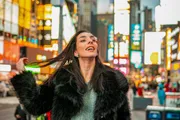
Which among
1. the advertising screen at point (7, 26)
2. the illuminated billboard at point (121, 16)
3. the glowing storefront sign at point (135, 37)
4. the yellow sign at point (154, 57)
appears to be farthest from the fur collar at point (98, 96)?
the glowing storefront sign at point (135, 37)

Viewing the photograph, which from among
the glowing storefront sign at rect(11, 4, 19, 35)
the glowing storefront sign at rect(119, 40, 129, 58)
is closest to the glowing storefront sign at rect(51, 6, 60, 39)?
the glowing storefront sign at rect(11, 4, 19, 35)

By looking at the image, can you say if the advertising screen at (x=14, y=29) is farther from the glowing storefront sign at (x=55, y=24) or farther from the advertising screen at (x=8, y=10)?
the glowing storefront sign at (x=55, y=24)

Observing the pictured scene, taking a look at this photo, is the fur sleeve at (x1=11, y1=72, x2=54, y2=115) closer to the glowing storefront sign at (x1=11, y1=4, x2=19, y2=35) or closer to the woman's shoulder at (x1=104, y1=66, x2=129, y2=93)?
the woman's shoulder at (x1=104, y1=66, x2=129, y2=93)

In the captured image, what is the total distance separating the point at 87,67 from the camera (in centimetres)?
327

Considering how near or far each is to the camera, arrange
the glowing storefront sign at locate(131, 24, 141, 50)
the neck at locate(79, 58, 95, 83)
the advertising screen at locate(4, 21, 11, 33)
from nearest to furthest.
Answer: the neck at locate(79, 58, 95, 83), the advertising screen at locate(4, 21, 11, 33), the glowing storefront sign at locate(131, 24, 141, 50)

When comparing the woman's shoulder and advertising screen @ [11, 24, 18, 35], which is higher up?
advertising screen @ [11, 24, 18, 35]

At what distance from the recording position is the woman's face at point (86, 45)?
10.4 feet

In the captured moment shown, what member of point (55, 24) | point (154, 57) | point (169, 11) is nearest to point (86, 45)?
point (169, 11)

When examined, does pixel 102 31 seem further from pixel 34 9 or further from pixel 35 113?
pixel 35 113

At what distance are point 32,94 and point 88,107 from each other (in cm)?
51

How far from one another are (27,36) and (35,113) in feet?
160

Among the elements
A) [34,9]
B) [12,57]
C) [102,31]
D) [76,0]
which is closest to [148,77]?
[102,31]

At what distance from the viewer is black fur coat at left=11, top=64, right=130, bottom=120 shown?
3.03 metres

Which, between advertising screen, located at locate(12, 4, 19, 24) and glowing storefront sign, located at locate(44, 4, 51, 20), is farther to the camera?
glowing storefront sign, located at locate(44, 4, 51, 20)
